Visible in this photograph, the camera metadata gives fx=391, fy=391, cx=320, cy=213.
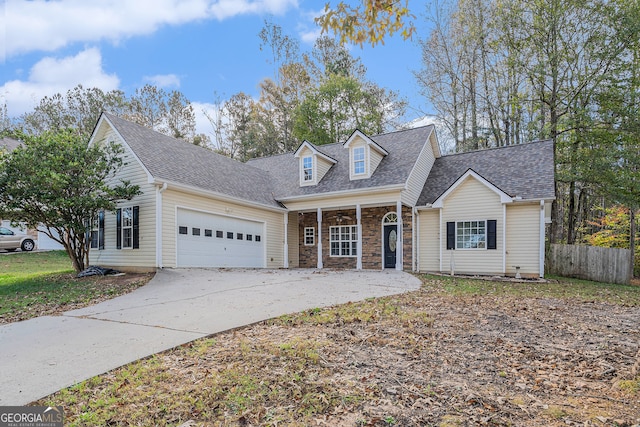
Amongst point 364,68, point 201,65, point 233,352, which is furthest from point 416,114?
point 233,352

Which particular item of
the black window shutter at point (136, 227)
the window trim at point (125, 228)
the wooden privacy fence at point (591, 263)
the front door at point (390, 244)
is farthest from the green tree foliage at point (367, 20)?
the wooden privacy fence at point (591, 263)

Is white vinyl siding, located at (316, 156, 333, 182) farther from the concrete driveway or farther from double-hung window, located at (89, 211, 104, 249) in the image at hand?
double-hung window, located at (89, 211, 104, 249)

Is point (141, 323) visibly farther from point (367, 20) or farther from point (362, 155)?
point (362, 155)

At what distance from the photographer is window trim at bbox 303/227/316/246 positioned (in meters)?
19.2

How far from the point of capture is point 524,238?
46.6 feet

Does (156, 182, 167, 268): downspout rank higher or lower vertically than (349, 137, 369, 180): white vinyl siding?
lower

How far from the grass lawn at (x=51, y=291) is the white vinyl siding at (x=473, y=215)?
11.1 meters

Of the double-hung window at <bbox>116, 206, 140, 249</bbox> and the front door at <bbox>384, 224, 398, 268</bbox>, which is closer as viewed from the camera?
the double-hung window at <bbox>116, 206, 140, 249</bbox>

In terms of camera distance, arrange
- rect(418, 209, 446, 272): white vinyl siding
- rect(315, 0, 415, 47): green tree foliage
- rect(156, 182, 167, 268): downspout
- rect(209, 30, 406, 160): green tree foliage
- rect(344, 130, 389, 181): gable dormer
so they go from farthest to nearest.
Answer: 1. rect(209, 30, 406, 160): green tree foliage
2. rect(344, 130, 389, 181): gable dormer
3. rect(418, 209, 446, 272): white vinyl siding
4. rect(156, 182, 167, 268): downspout
5. rect(315, 0, 415, 47): green tree foliage

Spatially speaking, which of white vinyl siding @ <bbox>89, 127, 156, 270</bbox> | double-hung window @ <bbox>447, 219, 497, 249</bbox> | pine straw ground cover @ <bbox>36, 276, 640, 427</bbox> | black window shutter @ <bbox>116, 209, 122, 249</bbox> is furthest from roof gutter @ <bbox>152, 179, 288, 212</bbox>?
pine straw ground cover @ <bbox>36, 276, 640, 427</bbox>

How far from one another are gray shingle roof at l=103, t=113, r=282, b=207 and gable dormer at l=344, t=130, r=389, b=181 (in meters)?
3.94

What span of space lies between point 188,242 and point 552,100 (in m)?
17.6

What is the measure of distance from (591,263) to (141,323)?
16569mm

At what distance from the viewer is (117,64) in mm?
19812
